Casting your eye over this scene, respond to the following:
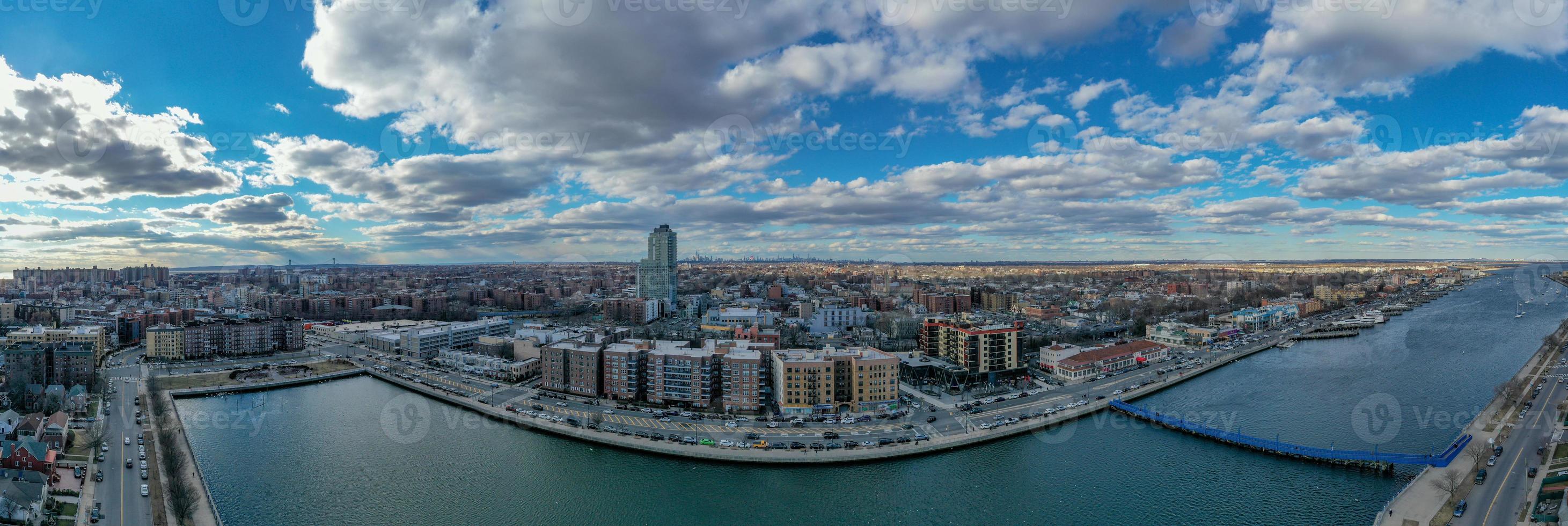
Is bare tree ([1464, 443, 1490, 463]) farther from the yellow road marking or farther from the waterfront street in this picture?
the waterfront street

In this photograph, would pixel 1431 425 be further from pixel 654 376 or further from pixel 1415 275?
pixel 1415 275

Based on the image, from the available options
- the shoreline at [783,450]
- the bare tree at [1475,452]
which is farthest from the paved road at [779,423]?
the bare tree at [1475,452]

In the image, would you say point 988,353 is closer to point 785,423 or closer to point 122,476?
point 785,423

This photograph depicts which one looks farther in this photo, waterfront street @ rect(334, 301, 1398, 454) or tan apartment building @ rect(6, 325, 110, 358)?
tan apartment building @ rect(6, 325, 110, 358)

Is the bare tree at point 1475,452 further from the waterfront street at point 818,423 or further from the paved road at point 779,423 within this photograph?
the paved road at point 779,423

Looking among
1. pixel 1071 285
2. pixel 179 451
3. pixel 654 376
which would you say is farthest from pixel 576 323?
pixel 1071 285

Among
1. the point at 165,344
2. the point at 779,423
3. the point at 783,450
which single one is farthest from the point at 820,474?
the point at 165,344

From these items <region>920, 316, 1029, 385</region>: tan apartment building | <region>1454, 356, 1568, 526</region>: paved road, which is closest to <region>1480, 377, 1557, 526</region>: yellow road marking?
<region>1454, 356, 1568, 526</region>: paved road

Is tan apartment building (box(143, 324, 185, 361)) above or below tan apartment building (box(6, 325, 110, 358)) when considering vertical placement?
below
